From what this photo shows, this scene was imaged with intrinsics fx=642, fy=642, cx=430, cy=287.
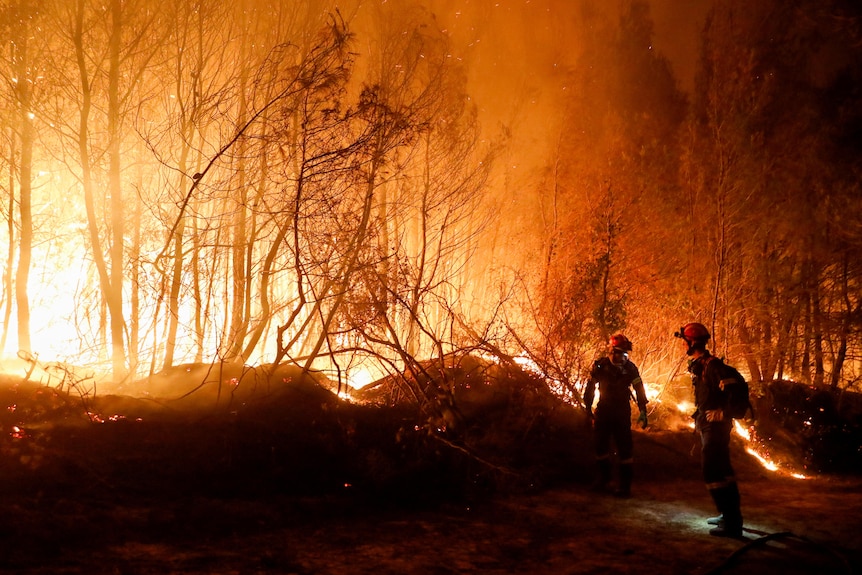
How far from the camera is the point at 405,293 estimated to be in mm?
9227

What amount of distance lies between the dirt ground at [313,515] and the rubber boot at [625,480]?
0.70 feet

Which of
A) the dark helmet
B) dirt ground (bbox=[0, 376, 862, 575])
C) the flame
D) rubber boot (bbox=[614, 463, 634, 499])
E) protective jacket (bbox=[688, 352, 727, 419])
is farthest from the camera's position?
the flame

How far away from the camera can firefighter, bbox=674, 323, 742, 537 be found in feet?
18.8

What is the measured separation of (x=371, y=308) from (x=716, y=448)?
4.55 meters

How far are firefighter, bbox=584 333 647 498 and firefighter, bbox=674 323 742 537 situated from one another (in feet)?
4.20

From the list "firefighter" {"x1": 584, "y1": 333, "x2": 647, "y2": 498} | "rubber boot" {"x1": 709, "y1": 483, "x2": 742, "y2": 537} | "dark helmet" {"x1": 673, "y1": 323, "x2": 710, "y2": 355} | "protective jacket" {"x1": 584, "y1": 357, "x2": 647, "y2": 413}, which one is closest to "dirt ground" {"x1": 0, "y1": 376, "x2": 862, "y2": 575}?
"rubber boot" {"x1": 709, "y1": 483, "x2": 742, "y2": 537}

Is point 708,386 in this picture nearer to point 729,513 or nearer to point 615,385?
point 729,513

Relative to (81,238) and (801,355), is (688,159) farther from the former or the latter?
(81,238)

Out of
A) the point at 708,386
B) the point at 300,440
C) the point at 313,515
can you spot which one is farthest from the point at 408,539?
the point at 708,386

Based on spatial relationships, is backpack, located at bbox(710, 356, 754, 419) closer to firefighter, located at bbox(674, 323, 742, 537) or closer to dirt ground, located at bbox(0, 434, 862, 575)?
firefighter, located at bbox(674, 323, 742, 537)

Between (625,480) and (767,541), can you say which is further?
(625,480)

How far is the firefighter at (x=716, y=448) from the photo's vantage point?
572 centimetres

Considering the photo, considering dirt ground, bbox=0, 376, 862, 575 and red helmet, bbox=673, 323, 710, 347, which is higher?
red helmet, bbox=673, 323, 710, 347

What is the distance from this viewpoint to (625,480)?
291 inches
